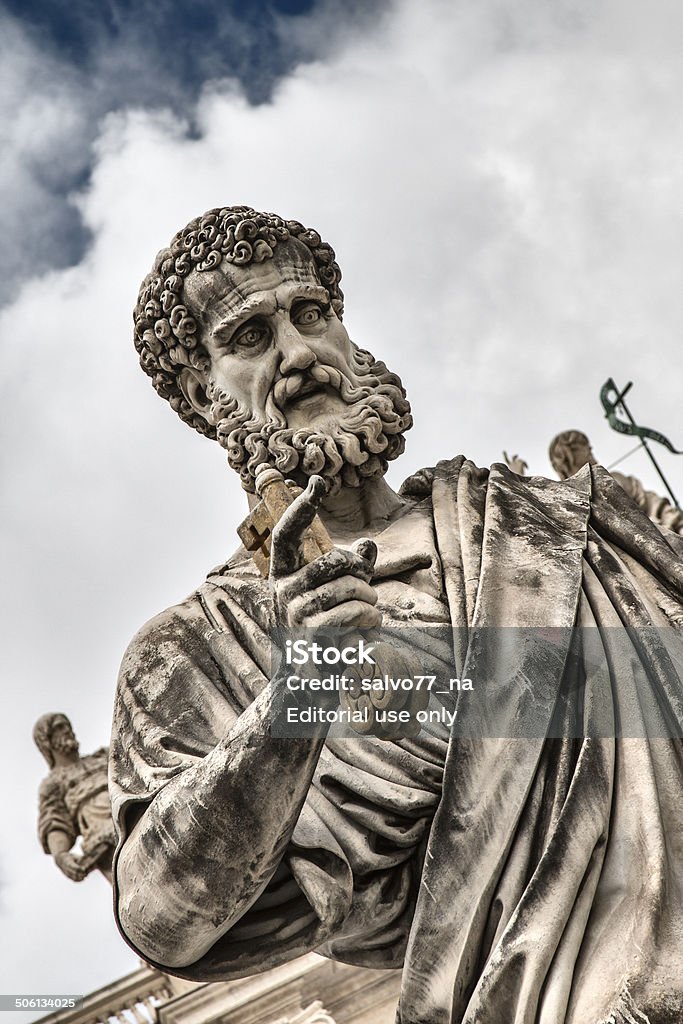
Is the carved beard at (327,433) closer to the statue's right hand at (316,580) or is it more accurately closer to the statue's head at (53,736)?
the statue's right hand at (316,580)

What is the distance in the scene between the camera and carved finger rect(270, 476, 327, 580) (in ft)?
16.8

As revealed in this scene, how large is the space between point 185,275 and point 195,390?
38 cm

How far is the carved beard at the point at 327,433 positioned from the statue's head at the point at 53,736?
979 centimetres

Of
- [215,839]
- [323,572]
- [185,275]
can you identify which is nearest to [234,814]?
[215,839]

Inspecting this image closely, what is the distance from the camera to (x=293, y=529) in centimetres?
517

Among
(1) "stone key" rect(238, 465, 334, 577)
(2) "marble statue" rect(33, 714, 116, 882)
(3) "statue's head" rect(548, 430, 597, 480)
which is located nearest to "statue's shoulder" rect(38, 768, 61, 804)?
(2) "marble statue" rect(33, 714, 116, 882)

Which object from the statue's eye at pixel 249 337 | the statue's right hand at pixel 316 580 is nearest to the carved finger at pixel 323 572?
the statue's right hand at pixel 316 580

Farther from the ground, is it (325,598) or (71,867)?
(71,867)

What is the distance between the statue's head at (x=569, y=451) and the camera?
50.1ft

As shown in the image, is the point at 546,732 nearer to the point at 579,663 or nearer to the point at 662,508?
the point at 579,663

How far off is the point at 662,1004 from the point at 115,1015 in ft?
33.9

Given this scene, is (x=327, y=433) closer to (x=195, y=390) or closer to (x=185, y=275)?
(x=195, y=390)

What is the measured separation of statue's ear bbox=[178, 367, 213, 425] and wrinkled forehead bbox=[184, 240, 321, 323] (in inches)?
9.0

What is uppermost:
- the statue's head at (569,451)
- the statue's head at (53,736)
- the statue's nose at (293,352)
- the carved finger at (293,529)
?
the statue's head at (569,451)
